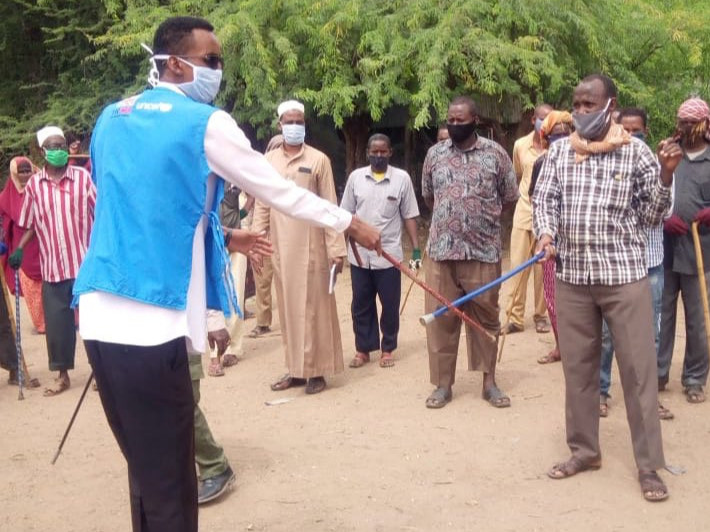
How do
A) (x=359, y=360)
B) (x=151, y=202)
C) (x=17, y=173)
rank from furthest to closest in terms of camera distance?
1. (x=17, y=173)
2. (x=359, y=360)
3. (x=151, y=202)

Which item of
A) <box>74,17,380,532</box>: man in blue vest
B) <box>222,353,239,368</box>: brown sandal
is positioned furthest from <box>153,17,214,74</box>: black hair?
<box>222,353,239,368</box>: brown sandal

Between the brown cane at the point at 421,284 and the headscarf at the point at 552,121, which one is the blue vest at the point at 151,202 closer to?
the brown cane at the point at 421,284

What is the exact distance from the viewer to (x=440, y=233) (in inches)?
235

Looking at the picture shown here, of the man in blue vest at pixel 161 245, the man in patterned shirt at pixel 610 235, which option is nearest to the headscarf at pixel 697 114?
the man in patterned shirt at pixel 610 235

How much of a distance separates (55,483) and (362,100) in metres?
7.38

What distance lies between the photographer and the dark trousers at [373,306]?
7324mm

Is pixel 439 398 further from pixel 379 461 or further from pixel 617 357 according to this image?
pixel 617 357

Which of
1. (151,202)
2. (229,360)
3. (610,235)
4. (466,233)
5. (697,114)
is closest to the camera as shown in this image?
(151,202)

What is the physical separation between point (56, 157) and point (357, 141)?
21.8 ft

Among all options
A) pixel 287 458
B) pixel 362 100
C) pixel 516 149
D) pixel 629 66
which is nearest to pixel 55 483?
pixel 287 458

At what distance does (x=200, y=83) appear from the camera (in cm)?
310

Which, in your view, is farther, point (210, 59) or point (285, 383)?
point (285, 383)

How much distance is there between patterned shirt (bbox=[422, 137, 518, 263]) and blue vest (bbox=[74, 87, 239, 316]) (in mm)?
3178

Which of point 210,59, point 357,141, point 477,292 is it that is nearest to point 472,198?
point 477,292
